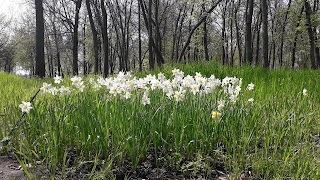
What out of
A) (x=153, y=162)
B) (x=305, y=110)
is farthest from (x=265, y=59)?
(x=153, y=162)

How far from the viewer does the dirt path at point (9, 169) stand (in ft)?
5.95

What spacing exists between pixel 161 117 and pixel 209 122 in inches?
17.3

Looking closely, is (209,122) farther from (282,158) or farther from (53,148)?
(53,148)

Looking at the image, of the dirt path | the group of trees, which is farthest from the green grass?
the group of trees

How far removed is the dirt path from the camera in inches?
71.4

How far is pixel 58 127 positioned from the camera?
207 cm

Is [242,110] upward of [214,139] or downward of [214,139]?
upward

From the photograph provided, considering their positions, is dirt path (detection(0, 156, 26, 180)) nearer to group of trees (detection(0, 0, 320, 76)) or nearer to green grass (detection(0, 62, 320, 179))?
green grass (detection(0, 62, 320, 179))

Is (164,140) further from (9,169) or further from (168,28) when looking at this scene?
(168,28)

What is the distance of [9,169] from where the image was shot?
6.46 feet

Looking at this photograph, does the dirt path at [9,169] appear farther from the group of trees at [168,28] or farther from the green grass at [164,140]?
the group of trees at [168,28]

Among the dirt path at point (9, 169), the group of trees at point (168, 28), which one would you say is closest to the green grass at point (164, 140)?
the dirt path at point (9, 169)

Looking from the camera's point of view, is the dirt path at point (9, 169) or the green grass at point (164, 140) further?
the green grass at point (164, 140)

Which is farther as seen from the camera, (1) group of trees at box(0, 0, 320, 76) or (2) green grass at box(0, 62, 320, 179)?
(1) group of trees at box(0, 0, 320, 76)
